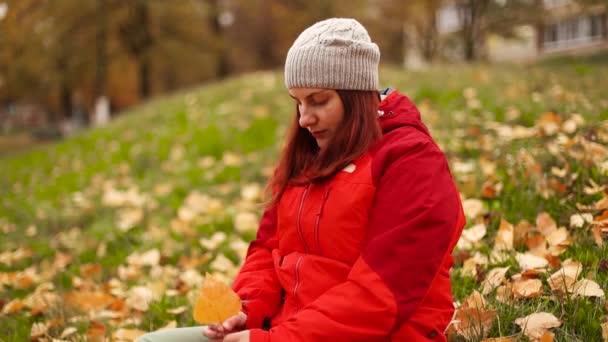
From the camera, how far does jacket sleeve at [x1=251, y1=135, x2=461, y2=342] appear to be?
139 centimetres

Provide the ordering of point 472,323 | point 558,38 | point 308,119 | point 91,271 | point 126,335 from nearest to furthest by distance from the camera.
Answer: point 308,119
point 472,323
point 126,335
point 91,271
point 558,38

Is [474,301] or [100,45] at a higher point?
[100,45]

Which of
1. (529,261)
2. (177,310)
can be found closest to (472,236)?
(529,261)

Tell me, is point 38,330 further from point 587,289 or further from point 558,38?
point 558,38

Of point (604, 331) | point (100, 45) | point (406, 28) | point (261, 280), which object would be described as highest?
point (100, 45)

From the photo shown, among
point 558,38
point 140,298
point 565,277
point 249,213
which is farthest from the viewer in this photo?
point 558,38

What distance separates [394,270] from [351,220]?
21 centimetres

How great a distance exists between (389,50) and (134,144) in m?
21.9

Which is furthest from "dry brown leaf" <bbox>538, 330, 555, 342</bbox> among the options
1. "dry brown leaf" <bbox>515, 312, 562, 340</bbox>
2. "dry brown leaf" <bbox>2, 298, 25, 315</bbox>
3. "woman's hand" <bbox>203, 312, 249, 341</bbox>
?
"dry brown leaf" <bbox>2, 298, 25, 315</bbox>

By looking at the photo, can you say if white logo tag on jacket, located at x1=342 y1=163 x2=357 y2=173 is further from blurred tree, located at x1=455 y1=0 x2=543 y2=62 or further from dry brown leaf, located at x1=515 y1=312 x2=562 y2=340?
blurred tree, located at x1=455 y1=0 x2=543 y2=62

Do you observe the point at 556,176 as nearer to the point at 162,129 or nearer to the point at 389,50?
the point at 162,129

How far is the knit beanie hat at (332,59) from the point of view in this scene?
161 centimetres

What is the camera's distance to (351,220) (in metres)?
1.55

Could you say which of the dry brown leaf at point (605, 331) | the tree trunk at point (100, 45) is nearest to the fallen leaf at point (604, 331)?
the dry brown leaf at point (605, 331)
